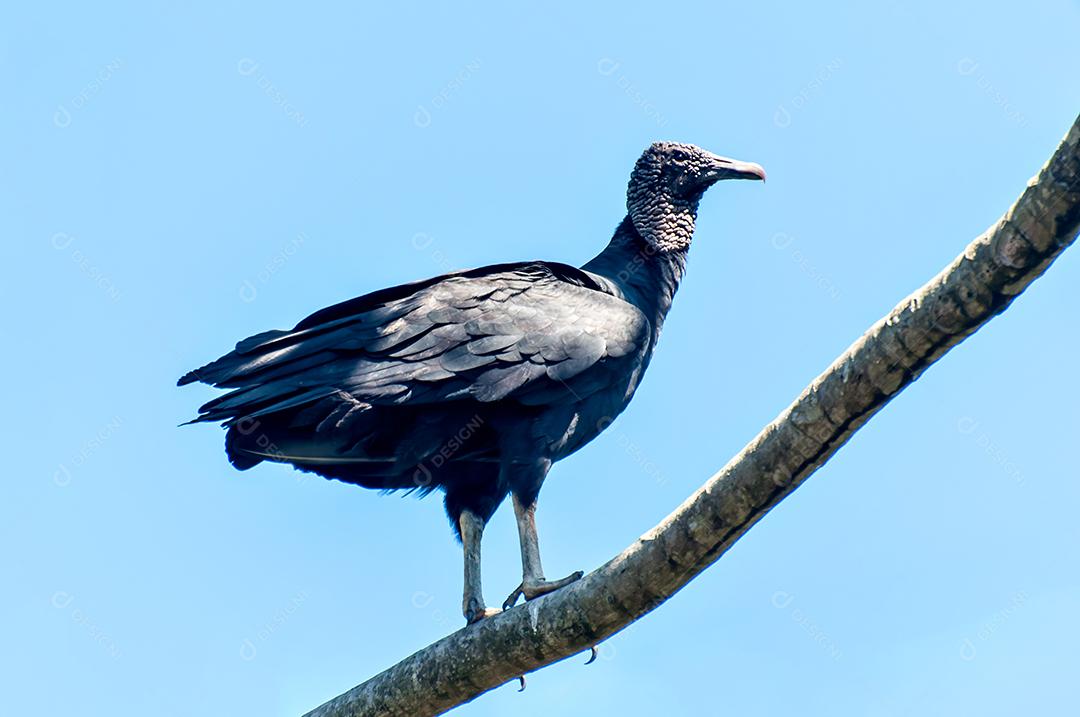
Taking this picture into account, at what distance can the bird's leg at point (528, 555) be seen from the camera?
519 cm

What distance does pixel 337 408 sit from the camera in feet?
16.7

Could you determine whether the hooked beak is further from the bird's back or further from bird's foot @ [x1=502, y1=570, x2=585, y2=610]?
bird's foot @ [x1=502, y1=570, x2=585, y2=610]

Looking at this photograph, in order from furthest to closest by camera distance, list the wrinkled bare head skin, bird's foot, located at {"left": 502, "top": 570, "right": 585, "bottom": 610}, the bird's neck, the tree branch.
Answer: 1. the wrinkled bare head skin
2. the bird's neck
3. bird's foot, located at {"left": 502, "top": 570, "right": 585, "bottom": 610}
4. the tree branch

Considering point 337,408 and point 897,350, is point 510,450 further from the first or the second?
point 897,350

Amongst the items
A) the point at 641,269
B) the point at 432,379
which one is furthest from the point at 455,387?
the point at 641,269

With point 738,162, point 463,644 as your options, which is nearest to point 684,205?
point 738,162

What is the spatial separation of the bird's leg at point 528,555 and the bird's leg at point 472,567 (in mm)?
129

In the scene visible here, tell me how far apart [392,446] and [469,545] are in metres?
0.55

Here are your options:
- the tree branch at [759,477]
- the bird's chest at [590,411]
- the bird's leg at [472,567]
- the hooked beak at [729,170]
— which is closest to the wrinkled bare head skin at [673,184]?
the hooked beak at [729,170]

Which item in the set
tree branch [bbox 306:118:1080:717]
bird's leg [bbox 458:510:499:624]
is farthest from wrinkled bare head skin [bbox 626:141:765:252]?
tree branch [bbox 306:118:1080:717]

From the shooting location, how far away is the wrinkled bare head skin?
6.50m

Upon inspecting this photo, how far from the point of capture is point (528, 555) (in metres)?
5.31

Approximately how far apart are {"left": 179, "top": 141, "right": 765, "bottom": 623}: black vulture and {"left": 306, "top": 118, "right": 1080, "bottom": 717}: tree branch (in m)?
0.51

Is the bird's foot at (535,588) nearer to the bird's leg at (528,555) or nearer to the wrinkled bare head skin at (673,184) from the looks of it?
the bird's leg at (528,555)
